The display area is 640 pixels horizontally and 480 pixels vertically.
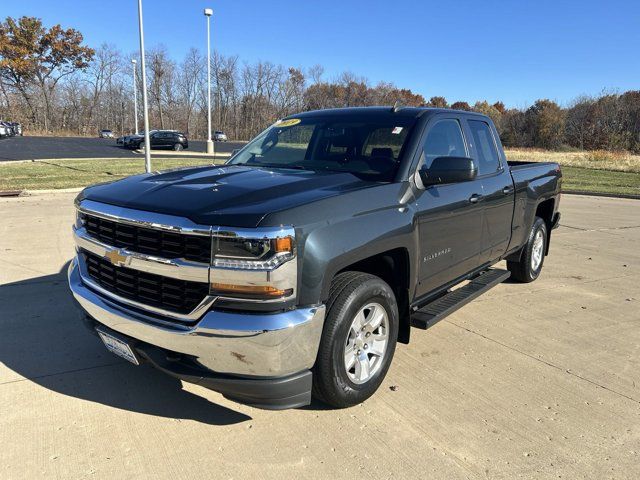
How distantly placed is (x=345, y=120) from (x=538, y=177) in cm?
284

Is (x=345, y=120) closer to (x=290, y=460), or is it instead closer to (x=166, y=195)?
(x=166, y=195)

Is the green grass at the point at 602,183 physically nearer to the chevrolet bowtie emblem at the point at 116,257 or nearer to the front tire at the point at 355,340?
the front tire at the point at 355,340

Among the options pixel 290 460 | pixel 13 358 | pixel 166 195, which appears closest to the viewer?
pixel 290 460

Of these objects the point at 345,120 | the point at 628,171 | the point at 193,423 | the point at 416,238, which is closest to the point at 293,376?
the point at 193,423

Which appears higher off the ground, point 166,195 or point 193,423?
point 166,195

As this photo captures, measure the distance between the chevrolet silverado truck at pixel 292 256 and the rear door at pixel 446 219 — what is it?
0.7 inches

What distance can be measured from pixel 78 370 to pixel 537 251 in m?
5.27

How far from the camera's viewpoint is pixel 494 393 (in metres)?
3.41

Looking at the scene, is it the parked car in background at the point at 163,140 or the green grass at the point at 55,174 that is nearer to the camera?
the green grass at the point at 55,174

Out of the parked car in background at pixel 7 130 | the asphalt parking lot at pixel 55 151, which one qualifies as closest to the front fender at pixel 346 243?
the asphalt parking lot at pixel 55 151

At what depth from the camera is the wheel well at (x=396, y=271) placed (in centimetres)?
329

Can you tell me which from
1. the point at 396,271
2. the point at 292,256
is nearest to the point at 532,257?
the point at 396,271

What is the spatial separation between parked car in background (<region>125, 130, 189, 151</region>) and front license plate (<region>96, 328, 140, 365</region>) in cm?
3614

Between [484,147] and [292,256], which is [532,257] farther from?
[292,256]
